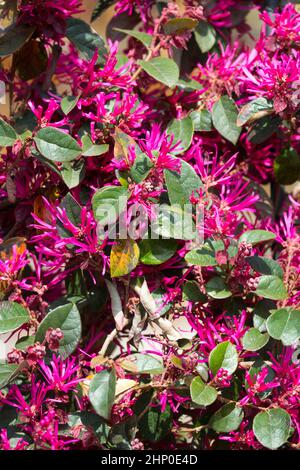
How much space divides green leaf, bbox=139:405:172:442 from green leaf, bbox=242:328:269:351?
0.47 ft

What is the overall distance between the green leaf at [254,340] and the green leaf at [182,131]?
0.86 ft

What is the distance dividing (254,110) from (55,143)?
29 cm

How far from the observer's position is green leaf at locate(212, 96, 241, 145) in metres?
1.05

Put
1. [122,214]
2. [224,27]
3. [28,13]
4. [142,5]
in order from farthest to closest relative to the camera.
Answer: [224,27], [142,5], [28,13], [122,214]

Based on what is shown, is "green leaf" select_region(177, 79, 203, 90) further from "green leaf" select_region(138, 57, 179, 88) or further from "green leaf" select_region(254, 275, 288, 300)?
"green leaf" select_region(254, 275, 288, 300)

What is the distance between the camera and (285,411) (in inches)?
34.6

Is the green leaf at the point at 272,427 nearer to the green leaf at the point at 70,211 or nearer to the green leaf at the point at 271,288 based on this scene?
the green leaf at the point at 271,288

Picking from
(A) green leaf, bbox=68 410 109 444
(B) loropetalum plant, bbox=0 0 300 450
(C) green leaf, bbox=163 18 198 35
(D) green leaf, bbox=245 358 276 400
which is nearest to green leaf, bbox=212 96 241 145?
(B) loropetalum plant, bbox=0 0 300 450

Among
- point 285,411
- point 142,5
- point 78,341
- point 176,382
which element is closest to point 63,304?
point 78,341

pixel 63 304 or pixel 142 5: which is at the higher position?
pixel 142 5

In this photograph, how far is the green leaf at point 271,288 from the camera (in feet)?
3.00
